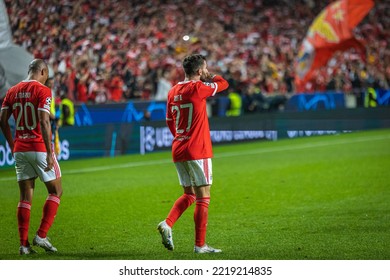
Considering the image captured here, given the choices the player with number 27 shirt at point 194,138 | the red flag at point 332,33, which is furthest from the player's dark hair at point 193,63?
the red flag at point 332,33

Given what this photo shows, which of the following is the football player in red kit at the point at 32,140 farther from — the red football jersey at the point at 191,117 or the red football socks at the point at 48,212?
the red football jersey at the point at 191,117

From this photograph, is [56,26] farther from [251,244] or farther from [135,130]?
[251,244]

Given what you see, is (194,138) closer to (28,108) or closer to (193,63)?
(193,63)

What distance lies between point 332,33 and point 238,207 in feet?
47.6

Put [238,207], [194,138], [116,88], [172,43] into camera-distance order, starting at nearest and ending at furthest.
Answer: [194,138] → [238,207] → [116,88] → [172,43]

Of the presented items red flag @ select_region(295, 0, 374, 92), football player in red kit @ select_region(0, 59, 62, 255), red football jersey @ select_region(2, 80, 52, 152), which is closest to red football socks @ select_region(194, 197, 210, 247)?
football player in red kit @ select_region(0, 59, 62, 255)

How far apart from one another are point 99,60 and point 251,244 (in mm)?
11028

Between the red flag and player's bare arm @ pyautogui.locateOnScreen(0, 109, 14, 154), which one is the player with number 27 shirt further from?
the red flag

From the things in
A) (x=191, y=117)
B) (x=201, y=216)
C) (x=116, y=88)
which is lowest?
(x=201, y=216)

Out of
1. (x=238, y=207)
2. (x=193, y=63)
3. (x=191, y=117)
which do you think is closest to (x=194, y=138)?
(x=191, y=117)

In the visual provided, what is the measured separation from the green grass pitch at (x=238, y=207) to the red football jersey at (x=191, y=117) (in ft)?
2.96

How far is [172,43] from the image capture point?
25.1m

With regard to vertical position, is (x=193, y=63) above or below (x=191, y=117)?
above

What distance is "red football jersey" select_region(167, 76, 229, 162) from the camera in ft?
24.7
